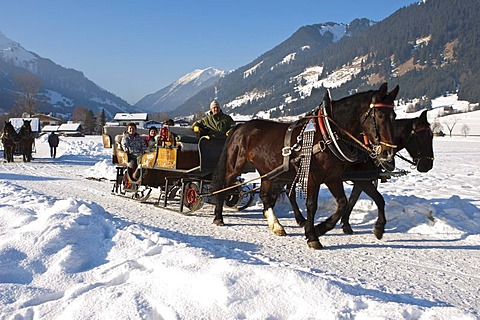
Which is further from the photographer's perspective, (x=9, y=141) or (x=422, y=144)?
(x=9, y=141)

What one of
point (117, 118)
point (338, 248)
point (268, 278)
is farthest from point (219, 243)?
point (117, 118)

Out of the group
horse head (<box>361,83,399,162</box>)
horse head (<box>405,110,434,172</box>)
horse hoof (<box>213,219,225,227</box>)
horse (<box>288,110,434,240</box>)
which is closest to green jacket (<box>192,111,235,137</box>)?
horse hoof (<box>213,219,225,227</box>)

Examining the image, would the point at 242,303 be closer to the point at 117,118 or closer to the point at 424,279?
the point at 424,279

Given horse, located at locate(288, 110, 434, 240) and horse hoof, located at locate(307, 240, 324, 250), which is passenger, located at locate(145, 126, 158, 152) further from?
horse hoof, located at locate(307, 240, 324, 250)

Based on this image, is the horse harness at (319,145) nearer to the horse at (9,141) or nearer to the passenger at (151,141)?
the passenger at (151,141)

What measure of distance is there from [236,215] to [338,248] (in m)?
2.78

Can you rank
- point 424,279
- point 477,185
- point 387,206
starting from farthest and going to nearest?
point 477,185 < point 387,206 < point 424,279

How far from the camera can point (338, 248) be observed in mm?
5980

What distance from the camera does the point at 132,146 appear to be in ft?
33.6

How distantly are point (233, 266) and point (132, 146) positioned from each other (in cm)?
663

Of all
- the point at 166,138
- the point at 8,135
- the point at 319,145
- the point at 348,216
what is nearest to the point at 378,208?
the point at 348,216

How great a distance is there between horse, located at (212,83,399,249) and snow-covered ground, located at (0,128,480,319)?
0.59 meters

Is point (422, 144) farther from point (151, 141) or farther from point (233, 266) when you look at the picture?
point (151, 141)

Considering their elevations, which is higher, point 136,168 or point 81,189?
point 136,168
